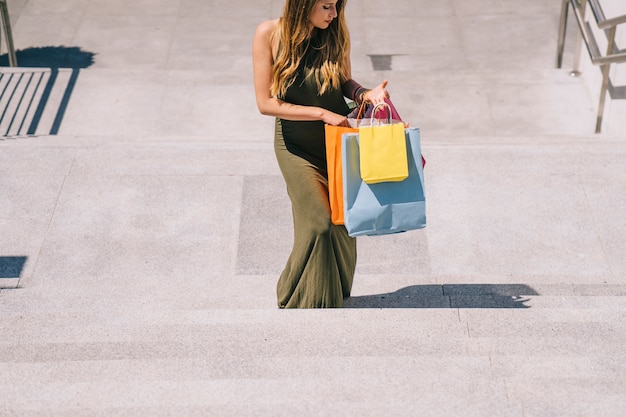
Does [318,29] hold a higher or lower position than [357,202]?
higher

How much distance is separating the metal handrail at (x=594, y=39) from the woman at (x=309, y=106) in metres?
3.55

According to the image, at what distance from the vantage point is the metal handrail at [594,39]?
24.7 ft

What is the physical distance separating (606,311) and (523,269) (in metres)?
1.02

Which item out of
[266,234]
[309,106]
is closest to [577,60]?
[266,234]

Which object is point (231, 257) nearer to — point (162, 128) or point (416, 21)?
point (162, 128)

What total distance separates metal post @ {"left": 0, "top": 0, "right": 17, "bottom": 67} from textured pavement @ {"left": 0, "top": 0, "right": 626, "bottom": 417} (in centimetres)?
27

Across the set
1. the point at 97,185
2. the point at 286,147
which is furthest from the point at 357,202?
the point at 97,185

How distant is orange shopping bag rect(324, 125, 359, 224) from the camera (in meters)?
4.30

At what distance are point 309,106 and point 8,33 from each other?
5.65 m

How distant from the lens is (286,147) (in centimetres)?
474

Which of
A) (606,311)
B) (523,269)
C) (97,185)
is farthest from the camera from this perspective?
(97,185)

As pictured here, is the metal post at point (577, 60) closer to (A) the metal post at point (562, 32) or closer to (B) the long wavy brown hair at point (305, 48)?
(A) the metal post at point (562, 32)

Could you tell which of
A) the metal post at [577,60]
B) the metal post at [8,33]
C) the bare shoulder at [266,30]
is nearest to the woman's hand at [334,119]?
the bare shoulder at [266,30]

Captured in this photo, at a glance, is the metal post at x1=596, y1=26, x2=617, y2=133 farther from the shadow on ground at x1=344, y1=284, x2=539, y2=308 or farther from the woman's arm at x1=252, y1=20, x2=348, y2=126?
the woman's arm at x1=252, y1=20, x2=348, y2=126
